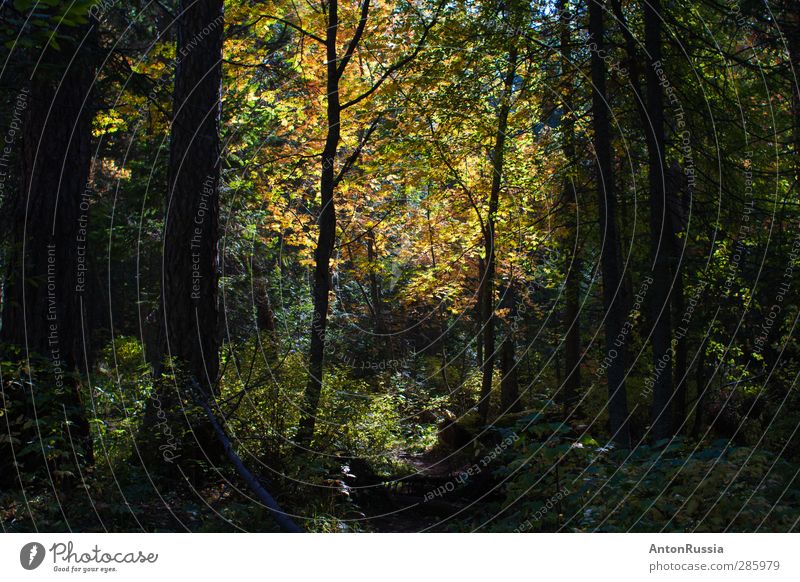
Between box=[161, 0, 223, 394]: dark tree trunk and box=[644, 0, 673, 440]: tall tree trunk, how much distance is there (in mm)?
6333

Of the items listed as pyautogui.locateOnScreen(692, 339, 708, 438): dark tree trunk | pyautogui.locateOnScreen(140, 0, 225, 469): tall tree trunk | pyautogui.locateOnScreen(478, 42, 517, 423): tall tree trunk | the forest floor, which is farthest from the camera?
pyautogui.locateOnScreen(478, 42, 517, 423): tall tree trunk

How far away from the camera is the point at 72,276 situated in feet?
28.6

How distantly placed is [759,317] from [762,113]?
4.11m

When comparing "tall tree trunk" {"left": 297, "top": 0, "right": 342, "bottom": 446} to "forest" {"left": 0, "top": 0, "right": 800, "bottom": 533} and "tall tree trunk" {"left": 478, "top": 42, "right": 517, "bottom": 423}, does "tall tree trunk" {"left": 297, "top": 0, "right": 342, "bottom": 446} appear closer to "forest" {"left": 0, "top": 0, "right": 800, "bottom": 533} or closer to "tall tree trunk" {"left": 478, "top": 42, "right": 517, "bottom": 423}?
"forest" {"left": 0, "top": 0, "right": 800, "bottom": 533}

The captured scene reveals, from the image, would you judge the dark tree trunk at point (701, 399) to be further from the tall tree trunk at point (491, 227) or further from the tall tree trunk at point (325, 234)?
the tall tree trunk at point (325, 234)

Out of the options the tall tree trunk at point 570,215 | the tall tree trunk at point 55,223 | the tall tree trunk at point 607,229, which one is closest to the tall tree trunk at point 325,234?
the tall tree trunk at point 55,223

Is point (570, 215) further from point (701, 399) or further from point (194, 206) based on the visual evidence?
point (194, 206)

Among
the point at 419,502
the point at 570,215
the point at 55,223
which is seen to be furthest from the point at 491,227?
the point at 55,223

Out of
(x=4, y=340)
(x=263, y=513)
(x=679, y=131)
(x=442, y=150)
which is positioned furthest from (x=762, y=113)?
(x=4, y=340)

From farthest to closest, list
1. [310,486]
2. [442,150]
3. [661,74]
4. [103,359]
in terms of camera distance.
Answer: [103,359] < [442,150] < [661,74] < [310,486]

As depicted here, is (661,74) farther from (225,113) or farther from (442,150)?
(225,113)

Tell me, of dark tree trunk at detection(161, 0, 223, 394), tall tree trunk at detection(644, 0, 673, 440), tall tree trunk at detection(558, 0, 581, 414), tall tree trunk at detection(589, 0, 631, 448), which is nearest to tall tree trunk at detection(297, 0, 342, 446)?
dark tree trunk at detection(161, 0, 223, 394)

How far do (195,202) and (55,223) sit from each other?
192 cm

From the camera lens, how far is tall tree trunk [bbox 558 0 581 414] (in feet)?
41.2
